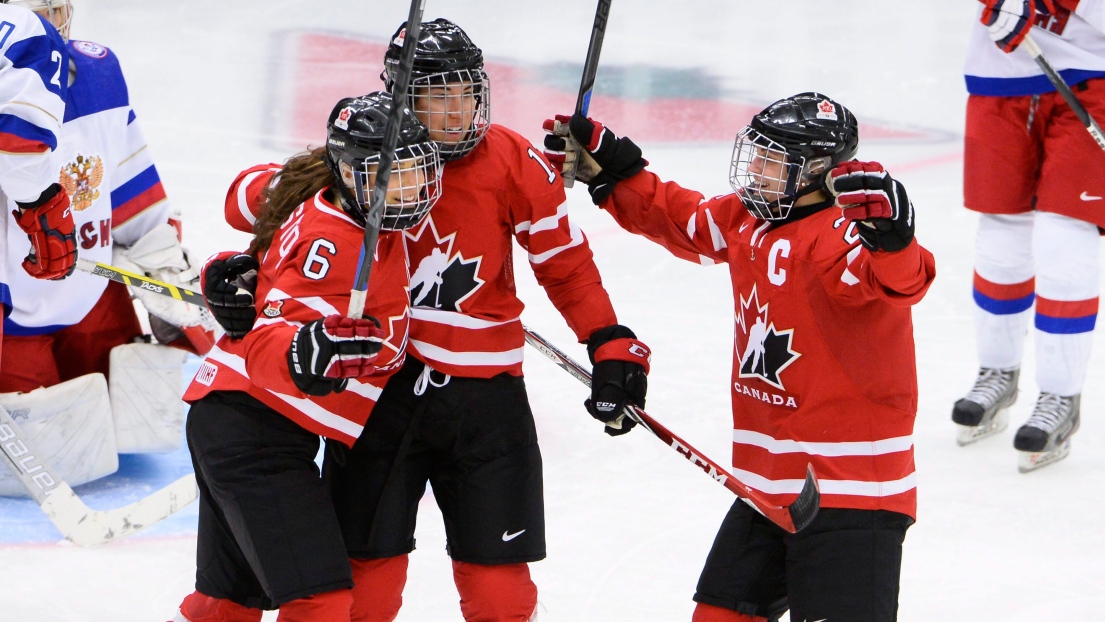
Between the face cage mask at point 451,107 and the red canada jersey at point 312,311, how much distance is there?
20cm

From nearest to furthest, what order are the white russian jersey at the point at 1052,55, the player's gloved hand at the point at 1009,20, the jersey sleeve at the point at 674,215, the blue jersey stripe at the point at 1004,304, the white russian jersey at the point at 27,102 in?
1. the jersey sleeve at the point at 674,215
2. the white russian jersey at the point at 27,102
3. the player's gloved hand at the point at 1009,20
4. the white russian jersey at the point at 1052,55
5. the blue jersey stripe at the point at 1004,304

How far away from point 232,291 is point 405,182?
39 cm

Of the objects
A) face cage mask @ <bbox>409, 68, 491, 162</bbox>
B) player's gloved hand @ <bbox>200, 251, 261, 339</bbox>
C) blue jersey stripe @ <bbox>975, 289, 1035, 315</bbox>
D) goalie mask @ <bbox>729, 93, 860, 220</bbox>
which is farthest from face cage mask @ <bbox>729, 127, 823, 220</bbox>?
blue jersey stripe @ <bbox>975, 289, 1035, 315</bbox>

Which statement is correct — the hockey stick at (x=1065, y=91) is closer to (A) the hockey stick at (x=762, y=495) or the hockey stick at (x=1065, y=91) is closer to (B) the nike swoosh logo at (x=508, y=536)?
(A) the hockey stick at (x=762, y=495)

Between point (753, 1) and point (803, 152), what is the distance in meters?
6.35

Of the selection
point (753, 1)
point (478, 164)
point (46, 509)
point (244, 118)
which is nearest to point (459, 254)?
point (478, 164)

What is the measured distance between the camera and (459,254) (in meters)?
2.45

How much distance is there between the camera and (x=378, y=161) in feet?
7.28

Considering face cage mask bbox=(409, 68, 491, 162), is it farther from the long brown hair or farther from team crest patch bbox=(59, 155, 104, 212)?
team crest patch bbox=(59, 155, 104, 212)

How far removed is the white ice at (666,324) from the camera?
3.08m

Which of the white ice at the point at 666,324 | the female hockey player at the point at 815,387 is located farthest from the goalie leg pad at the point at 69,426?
the female hockey player at the point at 815,387

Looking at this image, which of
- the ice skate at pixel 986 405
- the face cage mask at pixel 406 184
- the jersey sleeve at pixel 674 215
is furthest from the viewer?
the ice skate at pixel 986 405

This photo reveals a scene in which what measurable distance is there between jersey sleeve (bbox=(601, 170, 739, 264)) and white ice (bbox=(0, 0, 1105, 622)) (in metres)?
0.39

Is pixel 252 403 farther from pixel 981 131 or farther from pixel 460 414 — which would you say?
pixel 981 131
